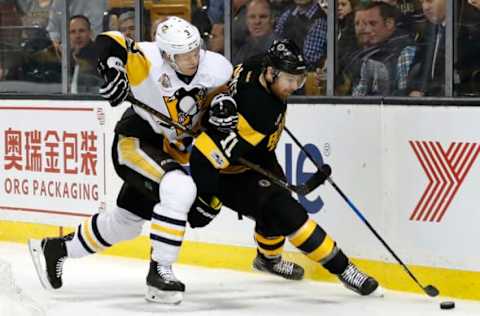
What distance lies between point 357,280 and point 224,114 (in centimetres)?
92

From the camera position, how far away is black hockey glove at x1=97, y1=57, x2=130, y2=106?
225 inches

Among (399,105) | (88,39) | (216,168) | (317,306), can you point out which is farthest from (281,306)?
(88,39)

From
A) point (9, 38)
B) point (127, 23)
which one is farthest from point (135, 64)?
point (9, 38)

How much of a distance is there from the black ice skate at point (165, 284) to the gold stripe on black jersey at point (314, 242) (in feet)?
1.70

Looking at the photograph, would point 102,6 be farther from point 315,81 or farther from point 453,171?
point 453,171

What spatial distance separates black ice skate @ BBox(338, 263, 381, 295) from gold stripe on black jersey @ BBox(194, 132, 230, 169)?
690 mm

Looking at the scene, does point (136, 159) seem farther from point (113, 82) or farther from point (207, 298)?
point (207, 298)

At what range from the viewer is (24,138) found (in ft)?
26.5

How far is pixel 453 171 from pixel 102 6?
267 centimetres

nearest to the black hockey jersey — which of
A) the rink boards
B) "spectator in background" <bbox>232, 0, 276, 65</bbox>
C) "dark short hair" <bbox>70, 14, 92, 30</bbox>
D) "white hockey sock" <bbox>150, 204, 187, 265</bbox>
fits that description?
"white hockey sock" <bbox>150, 204, 187, 265</bbox>

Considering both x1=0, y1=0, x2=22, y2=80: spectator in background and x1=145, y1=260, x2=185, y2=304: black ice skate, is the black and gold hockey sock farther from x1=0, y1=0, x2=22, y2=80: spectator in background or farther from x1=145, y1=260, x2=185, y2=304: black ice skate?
x1=0, y1=0, x2=22, y2=80: spectator in background

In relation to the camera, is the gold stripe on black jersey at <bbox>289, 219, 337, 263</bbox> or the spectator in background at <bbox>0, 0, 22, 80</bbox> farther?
the spectator in background at <bbox>0, 0, 22, 80</bbox>

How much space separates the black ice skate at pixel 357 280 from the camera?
5.87 m

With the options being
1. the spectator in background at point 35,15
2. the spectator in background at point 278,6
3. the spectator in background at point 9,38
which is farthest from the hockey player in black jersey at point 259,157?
the spectator in background at point 9,38
